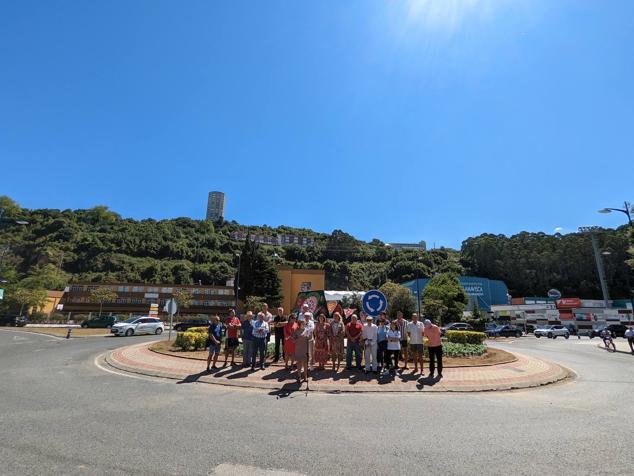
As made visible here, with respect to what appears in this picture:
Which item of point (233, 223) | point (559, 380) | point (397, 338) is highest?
point (233, 223)

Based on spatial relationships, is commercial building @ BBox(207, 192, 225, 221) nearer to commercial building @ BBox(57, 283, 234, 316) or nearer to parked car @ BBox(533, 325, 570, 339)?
commercial building @ BBox(57, 283, 234, 316)

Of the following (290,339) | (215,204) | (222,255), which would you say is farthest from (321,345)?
(215,204)

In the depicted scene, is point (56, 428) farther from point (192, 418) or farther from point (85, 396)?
point (85, 396)

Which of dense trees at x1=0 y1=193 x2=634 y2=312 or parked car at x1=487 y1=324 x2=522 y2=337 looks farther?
dense trees at x1=0 y1=193 x2=634 y2=312

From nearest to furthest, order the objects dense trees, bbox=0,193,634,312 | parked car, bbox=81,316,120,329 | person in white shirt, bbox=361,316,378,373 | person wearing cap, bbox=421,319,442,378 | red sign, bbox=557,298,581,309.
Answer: person wearing cap, bbox=421,319,442,378 < person in white shirt, bbox=361,316,378,373 < parked car, bbox=81,316,120,329 < red sign, bbox=557,298,581,309 < dense trees, bbox=0,193,634,312

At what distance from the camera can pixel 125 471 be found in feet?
13.0

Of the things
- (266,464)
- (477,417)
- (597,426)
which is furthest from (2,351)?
(597,426)

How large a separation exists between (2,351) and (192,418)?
49.3ft

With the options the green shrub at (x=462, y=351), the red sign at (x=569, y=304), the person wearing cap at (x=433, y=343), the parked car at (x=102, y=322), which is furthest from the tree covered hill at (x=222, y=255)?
the person wearing cap at (x=433, y=343)

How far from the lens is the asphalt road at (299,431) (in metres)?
4.29

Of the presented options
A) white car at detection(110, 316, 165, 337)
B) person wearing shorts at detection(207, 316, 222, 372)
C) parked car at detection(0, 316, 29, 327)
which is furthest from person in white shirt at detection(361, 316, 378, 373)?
parked car at detection(0, 316, 29, 327)

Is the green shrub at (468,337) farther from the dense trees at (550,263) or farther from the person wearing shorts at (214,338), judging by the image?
the dense trees at (550,263)

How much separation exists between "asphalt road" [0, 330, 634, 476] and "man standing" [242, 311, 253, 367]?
243 centimetres

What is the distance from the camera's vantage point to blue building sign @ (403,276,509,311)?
2896 inches
